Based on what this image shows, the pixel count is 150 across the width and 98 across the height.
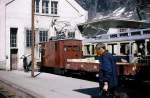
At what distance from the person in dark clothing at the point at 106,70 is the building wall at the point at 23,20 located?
99.1 ft

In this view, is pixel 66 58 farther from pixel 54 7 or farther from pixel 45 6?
pixel 54 7

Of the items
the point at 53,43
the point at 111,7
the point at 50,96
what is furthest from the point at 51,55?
the point at 111,7

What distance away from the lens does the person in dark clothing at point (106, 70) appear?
10406 millimetres

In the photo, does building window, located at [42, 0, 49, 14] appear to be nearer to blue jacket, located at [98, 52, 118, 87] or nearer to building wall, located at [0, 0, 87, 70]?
building wall, located at [0, 0, 87, 70]

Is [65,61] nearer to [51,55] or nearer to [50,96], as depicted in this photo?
[51,55]

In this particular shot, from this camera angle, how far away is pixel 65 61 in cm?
3100

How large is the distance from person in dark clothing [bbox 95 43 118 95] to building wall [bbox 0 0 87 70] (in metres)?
30.2

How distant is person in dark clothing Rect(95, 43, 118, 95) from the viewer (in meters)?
10.4

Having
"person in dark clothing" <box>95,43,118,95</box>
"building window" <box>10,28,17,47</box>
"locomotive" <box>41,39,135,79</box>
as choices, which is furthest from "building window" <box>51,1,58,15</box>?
"person in dark clothing" <box>95,43,118,95</box>

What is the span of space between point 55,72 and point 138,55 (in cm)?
1480

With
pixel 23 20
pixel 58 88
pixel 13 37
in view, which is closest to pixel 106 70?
pixel 58 88

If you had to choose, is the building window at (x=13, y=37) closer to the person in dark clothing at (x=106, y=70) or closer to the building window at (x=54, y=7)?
the building window at (x=54, y=7)

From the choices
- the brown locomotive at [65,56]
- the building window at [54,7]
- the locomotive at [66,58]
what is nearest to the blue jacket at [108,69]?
the locomotive at [66,58]

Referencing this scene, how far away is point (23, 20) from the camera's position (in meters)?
41.1
